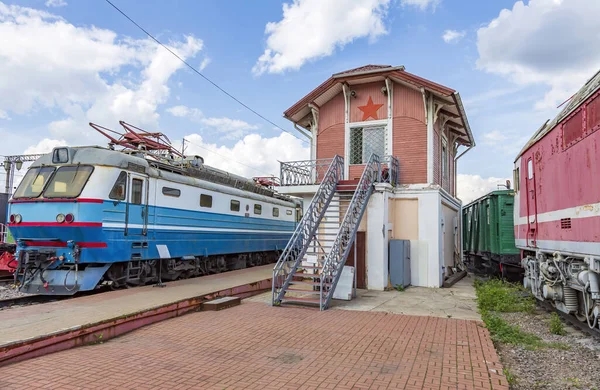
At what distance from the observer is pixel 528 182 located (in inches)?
396

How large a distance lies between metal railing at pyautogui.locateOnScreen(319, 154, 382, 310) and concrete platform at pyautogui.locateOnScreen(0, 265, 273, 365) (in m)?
2.52

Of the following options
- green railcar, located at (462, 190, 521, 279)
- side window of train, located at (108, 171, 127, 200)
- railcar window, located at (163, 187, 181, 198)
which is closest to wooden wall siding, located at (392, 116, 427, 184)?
green railcar, located at (462, 190, 521, 279)

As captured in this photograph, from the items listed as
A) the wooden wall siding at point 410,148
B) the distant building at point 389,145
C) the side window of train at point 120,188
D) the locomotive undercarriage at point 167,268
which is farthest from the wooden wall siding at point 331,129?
the side window of train at point 120,188

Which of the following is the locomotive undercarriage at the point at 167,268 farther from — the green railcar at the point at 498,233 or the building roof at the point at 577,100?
the building roof at the point at 577,100

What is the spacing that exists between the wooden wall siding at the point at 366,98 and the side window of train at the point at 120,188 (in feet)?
23.9

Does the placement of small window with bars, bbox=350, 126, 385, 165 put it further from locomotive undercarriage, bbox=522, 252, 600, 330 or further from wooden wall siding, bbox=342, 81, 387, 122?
locomotive undercarriage, bbox=522, 252, 600, 330

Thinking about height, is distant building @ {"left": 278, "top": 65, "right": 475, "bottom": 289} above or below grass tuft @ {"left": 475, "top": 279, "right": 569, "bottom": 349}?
above

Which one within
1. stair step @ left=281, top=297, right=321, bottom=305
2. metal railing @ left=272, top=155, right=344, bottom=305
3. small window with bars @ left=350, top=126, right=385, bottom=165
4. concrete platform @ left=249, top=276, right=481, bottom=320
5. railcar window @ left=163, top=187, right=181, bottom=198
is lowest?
concrete platform @ left=249, top=276, right=481, bottom=320

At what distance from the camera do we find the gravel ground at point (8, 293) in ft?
35.6

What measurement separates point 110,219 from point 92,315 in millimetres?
3393

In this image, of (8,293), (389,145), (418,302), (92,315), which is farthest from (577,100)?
(8,293)

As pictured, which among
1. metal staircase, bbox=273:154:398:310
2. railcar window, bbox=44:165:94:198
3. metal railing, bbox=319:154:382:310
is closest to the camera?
metal railing, bbox=319:154:382:310

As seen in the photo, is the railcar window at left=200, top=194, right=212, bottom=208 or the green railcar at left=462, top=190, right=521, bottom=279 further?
the green railcar at left=462, top=190, right=521, bottom=279

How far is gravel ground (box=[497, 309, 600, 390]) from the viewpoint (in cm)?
513
